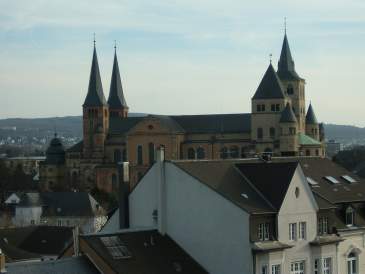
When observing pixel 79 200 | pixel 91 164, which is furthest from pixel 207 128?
pixel 79 200

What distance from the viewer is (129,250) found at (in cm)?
3862

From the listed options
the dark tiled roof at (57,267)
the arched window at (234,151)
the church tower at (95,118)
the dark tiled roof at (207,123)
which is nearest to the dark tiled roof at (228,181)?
the dark tiled roof at (57,267)

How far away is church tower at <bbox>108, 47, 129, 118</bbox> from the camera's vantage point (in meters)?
175

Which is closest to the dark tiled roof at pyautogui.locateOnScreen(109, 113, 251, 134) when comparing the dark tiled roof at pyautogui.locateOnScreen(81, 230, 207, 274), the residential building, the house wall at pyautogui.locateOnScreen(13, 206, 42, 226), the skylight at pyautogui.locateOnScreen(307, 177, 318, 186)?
the residential building

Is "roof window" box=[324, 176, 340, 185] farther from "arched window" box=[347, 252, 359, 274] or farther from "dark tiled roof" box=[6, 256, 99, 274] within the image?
"dark tiled roof" box=[6, 256, 99, 274]

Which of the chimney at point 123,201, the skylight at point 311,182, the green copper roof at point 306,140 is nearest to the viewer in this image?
the chimney at point 123,201

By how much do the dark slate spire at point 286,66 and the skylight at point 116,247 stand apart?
12438cm

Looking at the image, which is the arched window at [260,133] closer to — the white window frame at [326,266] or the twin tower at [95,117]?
the twin tower at [95,117]

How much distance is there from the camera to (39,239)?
78.1 metres

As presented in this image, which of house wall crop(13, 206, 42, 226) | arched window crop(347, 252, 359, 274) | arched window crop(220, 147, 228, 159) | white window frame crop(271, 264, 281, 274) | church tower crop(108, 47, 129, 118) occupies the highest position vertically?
church tower crop(108, 47, 129, 118)

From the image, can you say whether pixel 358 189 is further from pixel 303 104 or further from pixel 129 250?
pixel 303 104

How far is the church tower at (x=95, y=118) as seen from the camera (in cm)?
16500

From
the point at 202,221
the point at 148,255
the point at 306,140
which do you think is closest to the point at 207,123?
the point at 306,140

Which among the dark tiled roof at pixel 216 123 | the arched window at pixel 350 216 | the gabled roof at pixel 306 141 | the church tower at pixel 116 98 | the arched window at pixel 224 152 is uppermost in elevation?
the church tower at pixel 116 98
